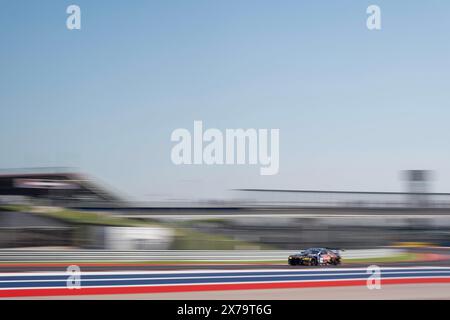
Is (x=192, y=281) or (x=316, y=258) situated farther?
(x=316, y=258)

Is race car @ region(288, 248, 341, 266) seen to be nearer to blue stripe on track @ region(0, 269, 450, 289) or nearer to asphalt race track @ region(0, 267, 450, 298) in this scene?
asphalt race track @ region(0, 267, 450, 298)

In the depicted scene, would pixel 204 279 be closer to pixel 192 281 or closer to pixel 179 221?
pixel 192 281

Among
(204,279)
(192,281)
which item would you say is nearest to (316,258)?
(204,279)

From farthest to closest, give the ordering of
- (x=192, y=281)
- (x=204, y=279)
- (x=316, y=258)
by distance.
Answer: (x=316, y=258) → (x=204, y=279) → (x=192, y=281)

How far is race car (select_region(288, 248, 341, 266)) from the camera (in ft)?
45.1

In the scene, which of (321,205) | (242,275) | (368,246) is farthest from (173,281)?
(368,246)

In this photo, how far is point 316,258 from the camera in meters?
13.8

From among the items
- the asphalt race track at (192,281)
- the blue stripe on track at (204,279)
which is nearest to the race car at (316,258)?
the asphalt race track at (192,281)

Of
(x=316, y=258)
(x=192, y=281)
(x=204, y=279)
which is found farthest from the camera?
(x=316, y=258)

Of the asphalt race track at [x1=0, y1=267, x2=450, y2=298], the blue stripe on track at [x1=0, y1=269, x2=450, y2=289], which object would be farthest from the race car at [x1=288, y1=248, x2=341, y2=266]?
the blue stripe on track at [x1=0, y1=269, x2=450, y2=289]

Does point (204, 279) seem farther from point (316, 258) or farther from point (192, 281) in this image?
point (316, 258)
